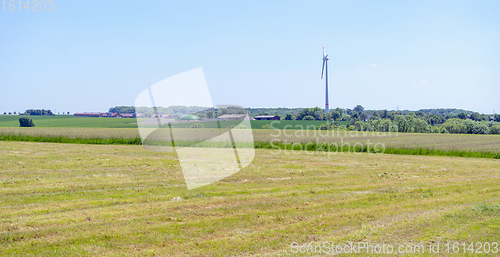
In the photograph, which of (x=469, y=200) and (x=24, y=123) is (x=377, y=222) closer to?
(x=469, y=200)

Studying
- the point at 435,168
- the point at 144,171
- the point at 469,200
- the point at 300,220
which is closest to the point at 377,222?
the point at 300,220

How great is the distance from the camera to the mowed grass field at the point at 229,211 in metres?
6.67

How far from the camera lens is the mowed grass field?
6.67m

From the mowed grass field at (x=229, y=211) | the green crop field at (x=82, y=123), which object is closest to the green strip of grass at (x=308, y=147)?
the mowed grass field at (x=229, y=211)

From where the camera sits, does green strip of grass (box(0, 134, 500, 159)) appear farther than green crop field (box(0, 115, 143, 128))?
No

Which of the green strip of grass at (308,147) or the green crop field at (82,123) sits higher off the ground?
the green crop field at (82,123)

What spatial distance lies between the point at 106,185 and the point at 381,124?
69662mm

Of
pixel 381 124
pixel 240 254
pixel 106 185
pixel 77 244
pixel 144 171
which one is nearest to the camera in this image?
pixel 240 254

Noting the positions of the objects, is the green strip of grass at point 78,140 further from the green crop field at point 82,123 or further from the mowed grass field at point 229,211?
the green crop field at point 82,123

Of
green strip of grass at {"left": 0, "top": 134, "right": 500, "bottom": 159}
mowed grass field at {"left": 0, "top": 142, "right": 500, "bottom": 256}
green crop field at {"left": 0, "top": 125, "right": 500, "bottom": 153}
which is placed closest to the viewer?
mowed grass field at {"left": 0, "top": 142, "right": 500, "bottom": 256}

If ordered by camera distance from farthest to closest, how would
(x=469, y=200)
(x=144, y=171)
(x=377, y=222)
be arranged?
(x=144, y=171)
(x=469, y=200)
(x=377, y=222)

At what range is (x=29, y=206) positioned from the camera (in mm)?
9180

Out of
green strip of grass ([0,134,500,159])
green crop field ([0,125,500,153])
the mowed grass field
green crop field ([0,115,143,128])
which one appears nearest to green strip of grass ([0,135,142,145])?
green strip of grass ([0,134,500,159])

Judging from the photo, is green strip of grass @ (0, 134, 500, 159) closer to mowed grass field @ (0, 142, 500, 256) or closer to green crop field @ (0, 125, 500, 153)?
green crop field @ (0, 125, 500, 153)
